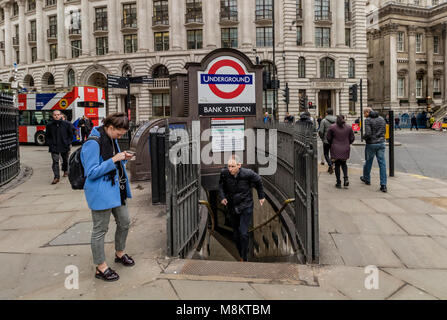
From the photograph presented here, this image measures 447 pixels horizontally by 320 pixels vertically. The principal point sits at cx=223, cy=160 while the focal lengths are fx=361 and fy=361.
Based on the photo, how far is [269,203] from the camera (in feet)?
25.1

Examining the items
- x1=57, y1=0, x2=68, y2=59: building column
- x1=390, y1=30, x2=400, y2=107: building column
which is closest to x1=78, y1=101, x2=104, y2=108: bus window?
x1=57, y1=0, x2=68, y2=59: building column

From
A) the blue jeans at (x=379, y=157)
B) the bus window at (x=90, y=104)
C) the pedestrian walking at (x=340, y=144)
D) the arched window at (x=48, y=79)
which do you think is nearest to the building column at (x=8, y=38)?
the arched window at (x=48, y=79)

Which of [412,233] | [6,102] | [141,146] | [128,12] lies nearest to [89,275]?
[412,233]

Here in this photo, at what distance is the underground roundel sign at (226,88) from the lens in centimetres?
767

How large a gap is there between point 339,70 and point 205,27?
14.3 m

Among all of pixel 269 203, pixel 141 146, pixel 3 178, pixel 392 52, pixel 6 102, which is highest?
pixel 392 52

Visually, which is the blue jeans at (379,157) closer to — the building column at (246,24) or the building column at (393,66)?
the building column at (246,24)

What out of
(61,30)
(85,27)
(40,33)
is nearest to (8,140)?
(85,27)

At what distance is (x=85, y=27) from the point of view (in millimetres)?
38312

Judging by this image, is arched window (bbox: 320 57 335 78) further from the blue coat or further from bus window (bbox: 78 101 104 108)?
the blue coat

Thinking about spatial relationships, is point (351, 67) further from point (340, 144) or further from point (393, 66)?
point (340, 144)

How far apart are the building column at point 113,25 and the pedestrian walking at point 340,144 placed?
112ft

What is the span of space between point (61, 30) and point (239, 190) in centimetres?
4162

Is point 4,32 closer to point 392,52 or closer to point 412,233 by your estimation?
point 392,52
